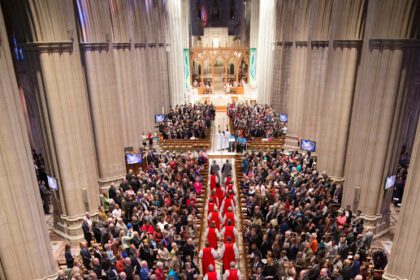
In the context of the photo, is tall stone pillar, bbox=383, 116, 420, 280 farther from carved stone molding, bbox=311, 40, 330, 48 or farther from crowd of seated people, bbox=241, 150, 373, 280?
carved stone molding, bbox=311, 40, 330, 48

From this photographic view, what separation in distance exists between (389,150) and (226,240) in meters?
6.75

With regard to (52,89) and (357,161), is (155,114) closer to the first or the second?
(52,89)

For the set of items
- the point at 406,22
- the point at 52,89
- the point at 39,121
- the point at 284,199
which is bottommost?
the point at 284,199

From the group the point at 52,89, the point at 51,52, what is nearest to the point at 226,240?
the point at 52,89

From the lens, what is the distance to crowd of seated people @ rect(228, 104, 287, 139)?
848 inches

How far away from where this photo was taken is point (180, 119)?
79.2 feet

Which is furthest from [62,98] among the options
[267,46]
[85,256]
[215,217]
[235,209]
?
[267,46]

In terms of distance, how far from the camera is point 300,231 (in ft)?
32.6

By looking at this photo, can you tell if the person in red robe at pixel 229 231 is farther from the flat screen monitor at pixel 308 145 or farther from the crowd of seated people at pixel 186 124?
the crowd of seated people at pixel 186 124

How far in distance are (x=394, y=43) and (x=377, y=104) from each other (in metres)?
2.06

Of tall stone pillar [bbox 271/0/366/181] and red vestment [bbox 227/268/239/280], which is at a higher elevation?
tall stone pillar [bbox 271/0/366/181]

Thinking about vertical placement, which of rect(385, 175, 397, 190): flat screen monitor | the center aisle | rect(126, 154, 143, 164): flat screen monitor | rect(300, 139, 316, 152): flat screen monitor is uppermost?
rect(385, 175, 397, 190): flat screen monitor

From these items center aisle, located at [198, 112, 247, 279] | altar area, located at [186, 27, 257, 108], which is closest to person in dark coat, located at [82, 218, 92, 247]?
center aisle, located at [198, 112, 247, 279]

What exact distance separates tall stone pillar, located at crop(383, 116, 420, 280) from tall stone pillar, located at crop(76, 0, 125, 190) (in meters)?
12.0
